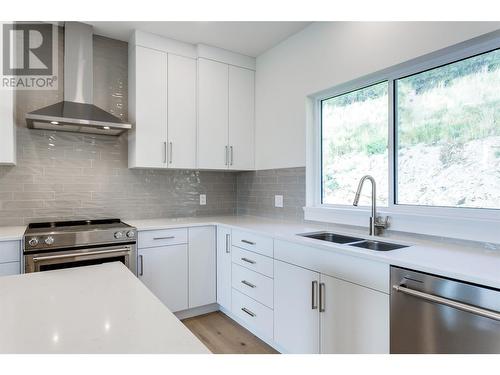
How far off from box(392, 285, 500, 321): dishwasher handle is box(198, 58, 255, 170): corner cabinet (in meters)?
2.18

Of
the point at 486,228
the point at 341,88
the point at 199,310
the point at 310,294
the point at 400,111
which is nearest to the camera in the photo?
the point at 486,228

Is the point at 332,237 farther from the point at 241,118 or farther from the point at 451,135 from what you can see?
the point at 241,118

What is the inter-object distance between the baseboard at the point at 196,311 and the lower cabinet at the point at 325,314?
3.15 feet

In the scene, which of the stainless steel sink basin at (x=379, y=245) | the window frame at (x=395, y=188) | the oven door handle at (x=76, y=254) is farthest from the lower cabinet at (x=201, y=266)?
the stainless steel sink basin at (x=379, y=245)

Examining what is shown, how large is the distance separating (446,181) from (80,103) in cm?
291

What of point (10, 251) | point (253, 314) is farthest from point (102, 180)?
point (253, 314)

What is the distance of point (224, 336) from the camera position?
8.24ft

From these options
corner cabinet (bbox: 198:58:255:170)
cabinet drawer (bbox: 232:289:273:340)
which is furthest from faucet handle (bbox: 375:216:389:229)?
corner cabinet (bbox: 198:58:255:170)

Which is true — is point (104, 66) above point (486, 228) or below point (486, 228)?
above

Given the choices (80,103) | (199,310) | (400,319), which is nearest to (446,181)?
(400,319)

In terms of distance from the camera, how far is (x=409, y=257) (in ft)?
4.93

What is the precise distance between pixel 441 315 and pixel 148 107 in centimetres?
267

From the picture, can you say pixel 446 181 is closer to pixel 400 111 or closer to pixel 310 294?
pixel 400 111

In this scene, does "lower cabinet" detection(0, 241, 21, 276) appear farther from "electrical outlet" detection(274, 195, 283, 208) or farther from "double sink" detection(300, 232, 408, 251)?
"electrical outlet" detection(274, 195, 283, 208)
